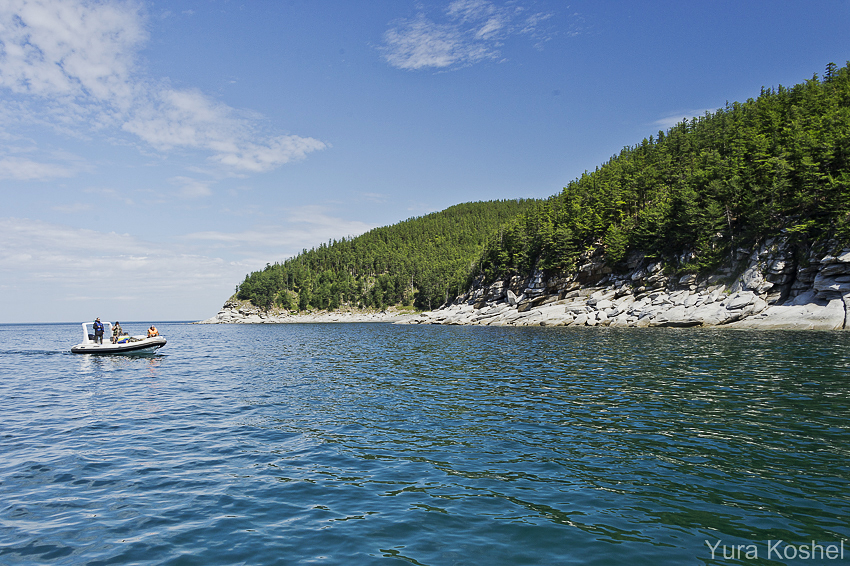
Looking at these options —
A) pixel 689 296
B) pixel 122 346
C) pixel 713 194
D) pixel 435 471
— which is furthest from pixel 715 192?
pixel 122 346

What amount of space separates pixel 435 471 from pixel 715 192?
255ft

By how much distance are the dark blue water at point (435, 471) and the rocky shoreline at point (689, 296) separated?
1391 inches

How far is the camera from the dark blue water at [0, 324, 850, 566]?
7.18 m

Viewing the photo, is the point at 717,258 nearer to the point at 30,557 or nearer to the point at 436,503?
the point at 436,503

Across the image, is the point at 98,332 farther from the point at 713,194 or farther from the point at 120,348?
the point at 713,194

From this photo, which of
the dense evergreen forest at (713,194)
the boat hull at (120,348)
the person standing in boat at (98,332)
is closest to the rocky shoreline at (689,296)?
the dense evergreen forest at (713,194)

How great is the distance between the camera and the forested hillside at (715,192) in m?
56.1

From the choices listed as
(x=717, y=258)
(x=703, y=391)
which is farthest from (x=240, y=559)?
(x=717, y=258)

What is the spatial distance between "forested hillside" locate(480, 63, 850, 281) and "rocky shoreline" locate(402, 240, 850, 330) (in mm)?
3066

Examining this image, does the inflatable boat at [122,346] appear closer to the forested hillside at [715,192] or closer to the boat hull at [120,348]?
the boat hull at [120,348]

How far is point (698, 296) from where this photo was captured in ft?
208

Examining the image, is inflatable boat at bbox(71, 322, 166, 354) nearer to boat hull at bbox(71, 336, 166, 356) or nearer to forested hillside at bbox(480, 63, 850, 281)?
boat hull at bbox(71, 336, 166, 356)

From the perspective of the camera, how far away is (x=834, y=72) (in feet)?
272

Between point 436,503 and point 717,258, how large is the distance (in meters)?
73.0
